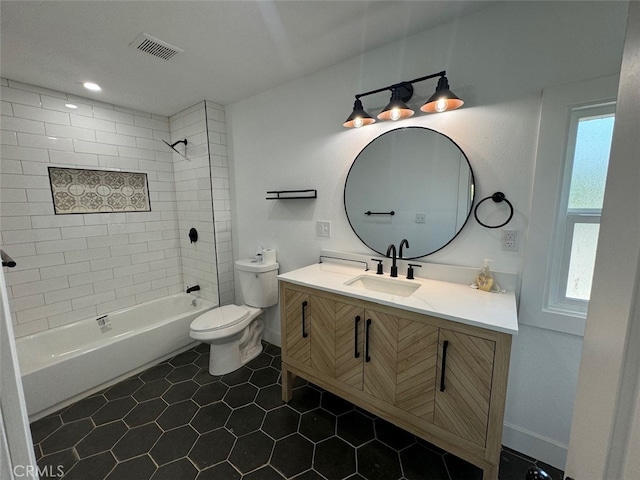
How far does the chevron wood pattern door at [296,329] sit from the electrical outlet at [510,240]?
3.87 ft

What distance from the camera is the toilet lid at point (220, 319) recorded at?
206cm

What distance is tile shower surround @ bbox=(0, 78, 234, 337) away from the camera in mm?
2090

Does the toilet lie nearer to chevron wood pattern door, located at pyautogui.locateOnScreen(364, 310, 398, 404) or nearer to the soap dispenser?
chevron wood pattern door, located at pyautogui.locateOnScreen(364, 310, 398, 404)

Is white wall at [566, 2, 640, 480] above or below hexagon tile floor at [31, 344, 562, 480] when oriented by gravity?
above

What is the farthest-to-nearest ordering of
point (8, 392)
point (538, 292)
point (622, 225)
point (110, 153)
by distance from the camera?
point (110, 153) < point (538, 292) < point (8, 392) < point (622, 225)

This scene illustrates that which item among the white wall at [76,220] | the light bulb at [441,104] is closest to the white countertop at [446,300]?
the light bulb at [441,104]

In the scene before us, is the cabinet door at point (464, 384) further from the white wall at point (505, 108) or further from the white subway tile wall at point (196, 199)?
the white subway tile wall at point (196, 199)

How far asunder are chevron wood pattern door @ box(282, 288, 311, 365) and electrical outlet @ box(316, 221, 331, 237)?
1.98 feet

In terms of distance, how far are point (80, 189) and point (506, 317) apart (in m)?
3.44

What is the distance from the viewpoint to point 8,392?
17.4 inches

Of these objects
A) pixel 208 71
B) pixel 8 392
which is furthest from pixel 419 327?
pixel 208 71

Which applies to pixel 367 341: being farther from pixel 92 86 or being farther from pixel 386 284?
pixel 92 86

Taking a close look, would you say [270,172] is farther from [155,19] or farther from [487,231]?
[487,231]

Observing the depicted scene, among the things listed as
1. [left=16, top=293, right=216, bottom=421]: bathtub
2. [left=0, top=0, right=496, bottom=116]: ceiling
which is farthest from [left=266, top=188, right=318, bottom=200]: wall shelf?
[left=16, top=293, right=216, bottom=421]: bathtub
